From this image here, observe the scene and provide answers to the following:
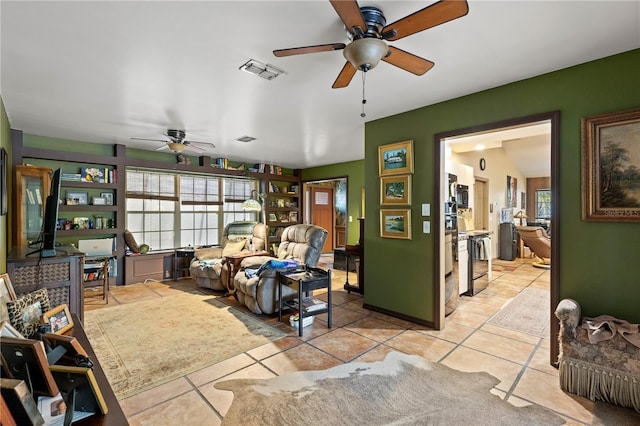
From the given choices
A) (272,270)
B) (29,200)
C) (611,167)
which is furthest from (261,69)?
(29,200)

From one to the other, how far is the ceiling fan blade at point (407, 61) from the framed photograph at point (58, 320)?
253 cm

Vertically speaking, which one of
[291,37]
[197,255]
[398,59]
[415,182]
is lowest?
[197,255]

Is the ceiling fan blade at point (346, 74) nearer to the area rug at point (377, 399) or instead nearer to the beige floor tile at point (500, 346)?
the area rug at point (377, 399)

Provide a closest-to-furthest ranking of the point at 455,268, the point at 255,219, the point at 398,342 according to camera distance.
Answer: the point at 398,342 → the point at 455,268 → the point at 255,219

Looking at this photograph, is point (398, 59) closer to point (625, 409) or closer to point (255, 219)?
point (625, 409)

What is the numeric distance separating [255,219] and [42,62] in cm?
535

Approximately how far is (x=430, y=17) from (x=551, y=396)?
2643 mm

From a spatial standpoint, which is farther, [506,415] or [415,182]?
[415,182]

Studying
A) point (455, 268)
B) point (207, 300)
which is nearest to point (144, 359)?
point (207, 300)

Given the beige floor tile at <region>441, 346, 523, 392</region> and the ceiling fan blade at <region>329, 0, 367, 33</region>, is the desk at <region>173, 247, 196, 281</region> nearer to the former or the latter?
the beige floor tile at <region>441, 346, 523, 392</region>

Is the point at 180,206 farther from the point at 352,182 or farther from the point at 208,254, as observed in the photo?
the point at 352,182

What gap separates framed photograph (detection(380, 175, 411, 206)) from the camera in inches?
143

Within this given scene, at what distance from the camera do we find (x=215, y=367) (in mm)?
2615

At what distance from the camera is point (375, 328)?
344 centimetres
